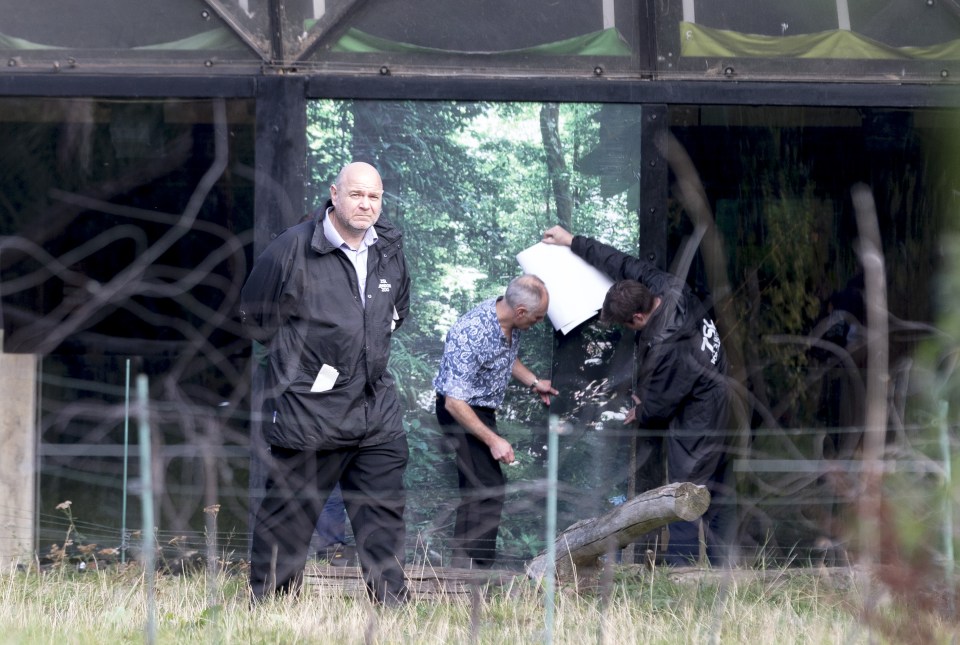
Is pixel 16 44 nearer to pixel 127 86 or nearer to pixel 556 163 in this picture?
pixel 127 86

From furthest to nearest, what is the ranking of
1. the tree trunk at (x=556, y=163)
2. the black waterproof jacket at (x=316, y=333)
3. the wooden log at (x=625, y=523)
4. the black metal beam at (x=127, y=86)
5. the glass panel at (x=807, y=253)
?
the glass panel at (x=807, y=253) → the tree trunk at (x=556, y=163) → the black metal beam at (x=127, y=86) → the black waterproof jacket at (x=316, y=333) → the wooden log at (x=625, y=523)

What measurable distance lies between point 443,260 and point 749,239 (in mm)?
2003

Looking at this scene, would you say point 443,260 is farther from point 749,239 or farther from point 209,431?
point 749,239

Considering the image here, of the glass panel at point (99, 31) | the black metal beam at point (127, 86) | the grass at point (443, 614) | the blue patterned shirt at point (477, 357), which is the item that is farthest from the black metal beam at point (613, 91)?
the grass at point (443, 614)

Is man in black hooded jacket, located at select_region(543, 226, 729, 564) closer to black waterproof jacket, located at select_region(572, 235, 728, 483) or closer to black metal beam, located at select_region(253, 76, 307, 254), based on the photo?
black waterproof jacket, located at select_region(572, 235, 728, 483)

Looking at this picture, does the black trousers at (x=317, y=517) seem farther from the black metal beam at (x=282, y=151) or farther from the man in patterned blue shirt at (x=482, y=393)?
the black metal beam at (x=282, y=151)

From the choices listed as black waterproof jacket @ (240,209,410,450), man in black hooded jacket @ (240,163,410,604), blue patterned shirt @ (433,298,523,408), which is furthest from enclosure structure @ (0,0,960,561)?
black waterproof jacket @ (240,209,410,450)

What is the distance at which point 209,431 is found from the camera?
6.15 meters

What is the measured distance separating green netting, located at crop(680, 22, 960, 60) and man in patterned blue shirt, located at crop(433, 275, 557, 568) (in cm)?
138

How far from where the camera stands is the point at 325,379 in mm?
4738

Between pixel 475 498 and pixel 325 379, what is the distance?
1367 millimetres

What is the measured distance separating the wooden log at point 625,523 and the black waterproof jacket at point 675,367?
0.93 meters

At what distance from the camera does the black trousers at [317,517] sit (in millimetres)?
4766

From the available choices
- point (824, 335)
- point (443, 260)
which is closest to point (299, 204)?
point (443, 260)
